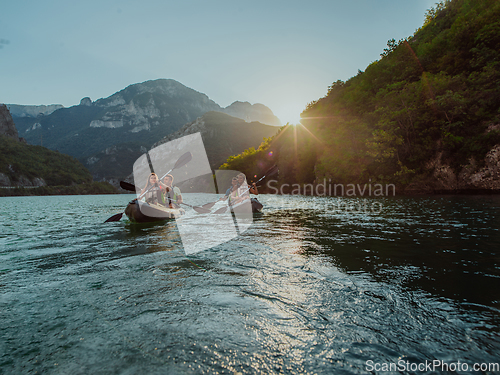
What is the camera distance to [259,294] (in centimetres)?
421

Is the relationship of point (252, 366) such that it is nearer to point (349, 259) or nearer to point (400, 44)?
point (349, 259)

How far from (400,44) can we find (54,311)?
60.8 meters

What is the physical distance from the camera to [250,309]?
3.70 metres

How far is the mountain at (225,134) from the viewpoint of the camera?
14412 cm

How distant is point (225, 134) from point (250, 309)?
156 meters

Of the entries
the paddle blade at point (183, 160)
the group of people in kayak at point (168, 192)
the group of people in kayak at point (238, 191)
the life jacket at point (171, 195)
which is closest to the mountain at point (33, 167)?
the life jacket at point (171, 195)

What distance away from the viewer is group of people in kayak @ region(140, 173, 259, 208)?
14.0 metres

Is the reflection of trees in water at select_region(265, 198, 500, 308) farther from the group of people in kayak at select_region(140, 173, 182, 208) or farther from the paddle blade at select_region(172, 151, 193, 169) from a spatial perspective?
the group of people in kayak at select_region(140, 173, 182, 208)

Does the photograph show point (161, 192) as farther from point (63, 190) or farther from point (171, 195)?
point (63, 190)

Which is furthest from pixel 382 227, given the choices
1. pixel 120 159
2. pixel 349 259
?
pixel 120 159

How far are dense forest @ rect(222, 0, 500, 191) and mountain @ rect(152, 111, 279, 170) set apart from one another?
96014 mm

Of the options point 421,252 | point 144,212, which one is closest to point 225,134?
point 144,212

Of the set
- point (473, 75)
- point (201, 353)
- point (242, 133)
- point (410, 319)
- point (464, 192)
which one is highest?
point (242, 133)

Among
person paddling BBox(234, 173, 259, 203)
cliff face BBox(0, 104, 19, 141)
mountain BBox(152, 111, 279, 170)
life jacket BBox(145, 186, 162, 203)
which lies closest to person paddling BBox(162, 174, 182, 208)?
life jacket BBox(145, 186, 162, 203)
